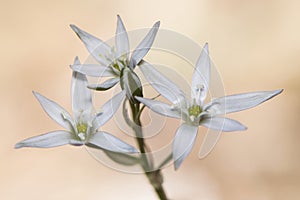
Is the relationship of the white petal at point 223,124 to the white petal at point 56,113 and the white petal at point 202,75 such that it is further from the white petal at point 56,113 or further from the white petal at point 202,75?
the white petal at point 56,113

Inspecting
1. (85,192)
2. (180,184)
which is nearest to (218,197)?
(180,184)

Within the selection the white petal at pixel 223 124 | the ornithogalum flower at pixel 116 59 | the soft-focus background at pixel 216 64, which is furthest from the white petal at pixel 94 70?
the soft-focus background at pixel 216 64

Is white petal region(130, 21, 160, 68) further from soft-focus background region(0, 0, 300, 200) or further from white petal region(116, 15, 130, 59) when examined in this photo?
soft-focus background region(0, 0, 300, 200)

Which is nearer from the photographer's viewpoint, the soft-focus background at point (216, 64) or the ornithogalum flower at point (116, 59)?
the ornithogalum flower at point (116, 59)

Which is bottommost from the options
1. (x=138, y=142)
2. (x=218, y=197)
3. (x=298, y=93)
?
(x=218, y=197)

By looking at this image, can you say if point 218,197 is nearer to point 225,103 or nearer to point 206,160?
point 206,160
